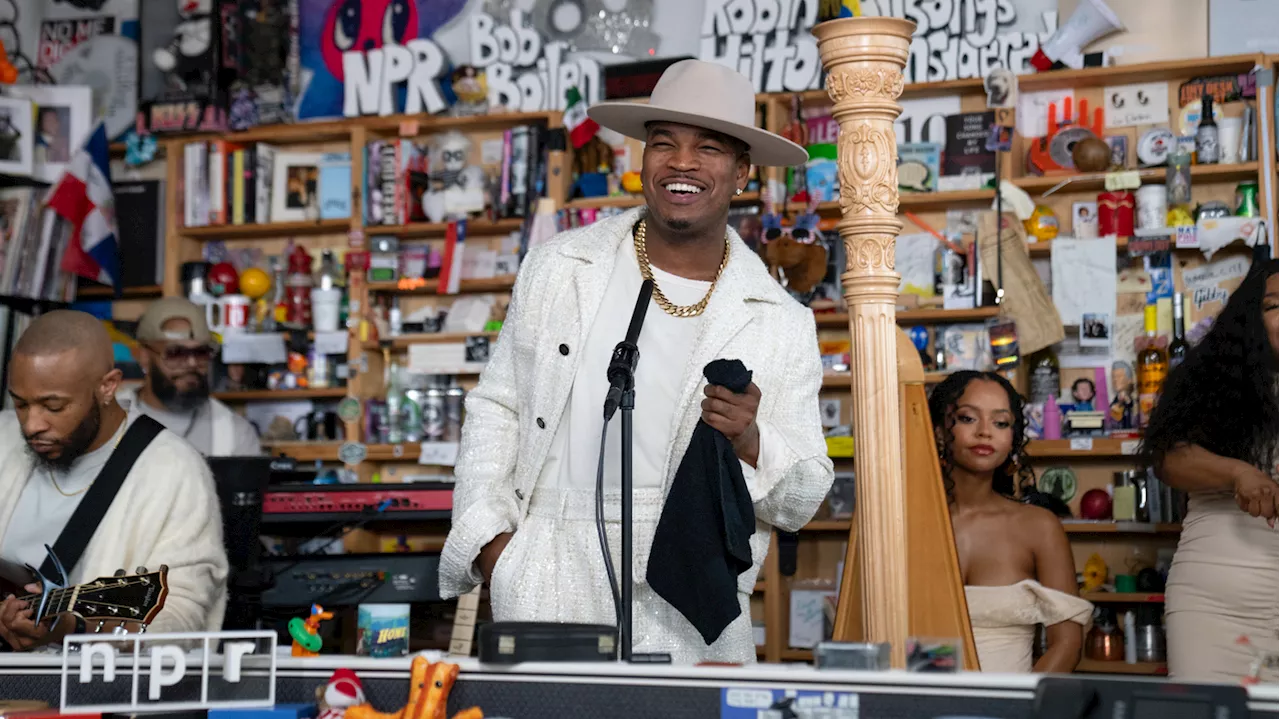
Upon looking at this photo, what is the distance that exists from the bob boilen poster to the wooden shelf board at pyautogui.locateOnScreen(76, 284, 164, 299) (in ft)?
3.65

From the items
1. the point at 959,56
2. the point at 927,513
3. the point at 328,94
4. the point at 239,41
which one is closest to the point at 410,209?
the point at 328,94

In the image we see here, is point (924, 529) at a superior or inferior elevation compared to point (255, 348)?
inferior

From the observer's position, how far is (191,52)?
21.3 feet

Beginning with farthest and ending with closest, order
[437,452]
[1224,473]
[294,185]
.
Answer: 1. [294,185]
2. [437,452]
3. [1224,473]

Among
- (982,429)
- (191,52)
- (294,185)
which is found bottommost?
(982,429)

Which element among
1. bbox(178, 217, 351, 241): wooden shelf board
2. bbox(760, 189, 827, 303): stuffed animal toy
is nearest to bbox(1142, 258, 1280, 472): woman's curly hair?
bbox(760, 189, 827, 303): stuffed animal toy

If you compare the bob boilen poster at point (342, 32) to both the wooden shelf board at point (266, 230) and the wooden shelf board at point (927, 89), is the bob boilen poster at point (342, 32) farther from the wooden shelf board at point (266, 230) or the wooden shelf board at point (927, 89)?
the wooden shelf board at point (927, 89)

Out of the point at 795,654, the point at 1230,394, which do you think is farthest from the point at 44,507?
the point at 795,654

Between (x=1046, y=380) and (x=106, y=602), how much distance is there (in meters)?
4.04

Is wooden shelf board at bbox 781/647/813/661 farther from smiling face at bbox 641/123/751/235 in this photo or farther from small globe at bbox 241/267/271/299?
smiling face at bbox 641/123/751/235

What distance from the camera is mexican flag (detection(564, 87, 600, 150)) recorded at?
19.4 ft

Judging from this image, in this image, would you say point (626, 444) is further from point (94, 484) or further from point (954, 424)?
point (954, 424)

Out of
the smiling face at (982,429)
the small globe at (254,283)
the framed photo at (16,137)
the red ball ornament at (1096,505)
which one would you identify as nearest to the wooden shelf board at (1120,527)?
the red ball ornament at (1096,505)

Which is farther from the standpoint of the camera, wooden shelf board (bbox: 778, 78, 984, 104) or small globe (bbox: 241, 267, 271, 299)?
small globe (bbox: 241, 267, 271, 299)
